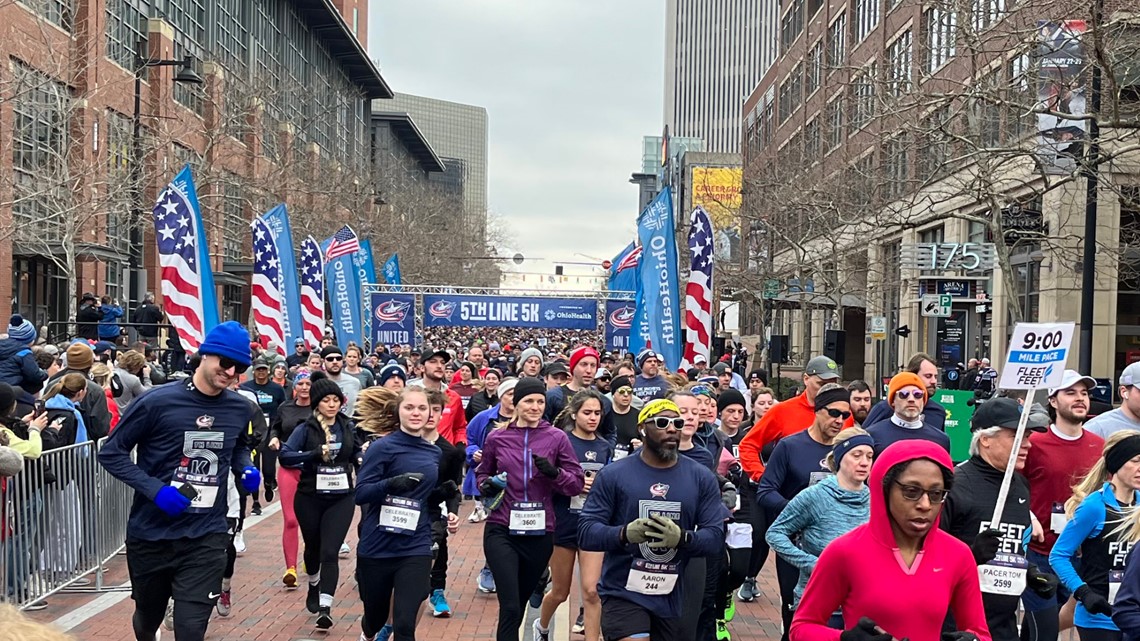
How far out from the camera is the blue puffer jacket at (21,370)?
11992 millimetres

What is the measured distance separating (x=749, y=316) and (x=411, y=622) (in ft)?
228

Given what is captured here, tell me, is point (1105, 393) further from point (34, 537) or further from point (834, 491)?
point (34, 537)

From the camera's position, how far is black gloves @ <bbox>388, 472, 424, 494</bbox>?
6664 mm

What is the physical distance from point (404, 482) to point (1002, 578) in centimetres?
321

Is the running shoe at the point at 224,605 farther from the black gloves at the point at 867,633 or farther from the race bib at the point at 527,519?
the black gloves at the point at 867,633

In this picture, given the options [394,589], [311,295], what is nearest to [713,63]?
[311,295]

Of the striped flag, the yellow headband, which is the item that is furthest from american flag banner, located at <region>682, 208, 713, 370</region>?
the striped flag

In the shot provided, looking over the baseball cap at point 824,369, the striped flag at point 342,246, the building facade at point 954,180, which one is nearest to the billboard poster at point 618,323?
the building facade at point 954,180

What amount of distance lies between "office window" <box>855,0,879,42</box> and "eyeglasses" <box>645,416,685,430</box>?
36628 millimetres

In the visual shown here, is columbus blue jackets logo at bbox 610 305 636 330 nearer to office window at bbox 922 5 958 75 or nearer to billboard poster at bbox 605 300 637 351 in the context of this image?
billboard poster at bbox 605 300 637 351

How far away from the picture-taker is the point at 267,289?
765 inches

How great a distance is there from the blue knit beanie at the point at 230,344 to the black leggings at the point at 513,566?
2.02 metres

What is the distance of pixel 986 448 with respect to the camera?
5855 millimetres

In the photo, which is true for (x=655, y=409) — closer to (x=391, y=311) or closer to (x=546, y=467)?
(x=546, y=467)
